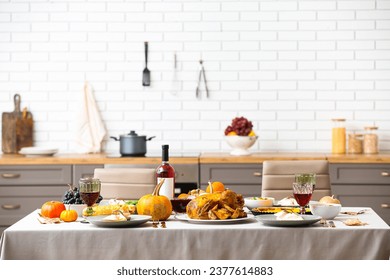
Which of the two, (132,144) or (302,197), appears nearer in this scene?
(302,197)

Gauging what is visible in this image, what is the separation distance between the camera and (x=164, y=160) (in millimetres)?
3338

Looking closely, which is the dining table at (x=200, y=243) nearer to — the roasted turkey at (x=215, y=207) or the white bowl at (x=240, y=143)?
the roasted turkey at (x=215, y=207)

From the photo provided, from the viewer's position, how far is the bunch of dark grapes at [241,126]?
554 centimetres

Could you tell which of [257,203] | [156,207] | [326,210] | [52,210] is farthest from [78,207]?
[326,210]

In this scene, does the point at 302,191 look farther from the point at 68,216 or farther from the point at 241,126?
the point at 241,126

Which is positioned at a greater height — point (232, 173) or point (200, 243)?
point (232, 173)

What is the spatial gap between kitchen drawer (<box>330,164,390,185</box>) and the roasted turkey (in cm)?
243

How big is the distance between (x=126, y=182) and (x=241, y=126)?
5.63ft

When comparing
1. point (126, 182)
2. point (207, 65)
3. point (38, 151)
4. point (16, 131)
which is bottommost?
point (126, 182)

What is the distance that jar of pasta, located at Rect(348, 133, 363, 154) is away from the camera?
5699 millimetres

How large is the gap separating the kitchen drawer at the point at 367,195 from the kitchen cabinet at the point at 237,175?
1.96ft

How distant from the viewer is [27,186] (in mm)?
5383

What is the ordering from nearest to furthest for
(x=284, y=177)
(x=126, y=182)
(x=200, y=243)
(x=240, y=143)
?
(x=200, y=243), (x=126, y=182), (x=284, y=177), (x=240, y=143)
